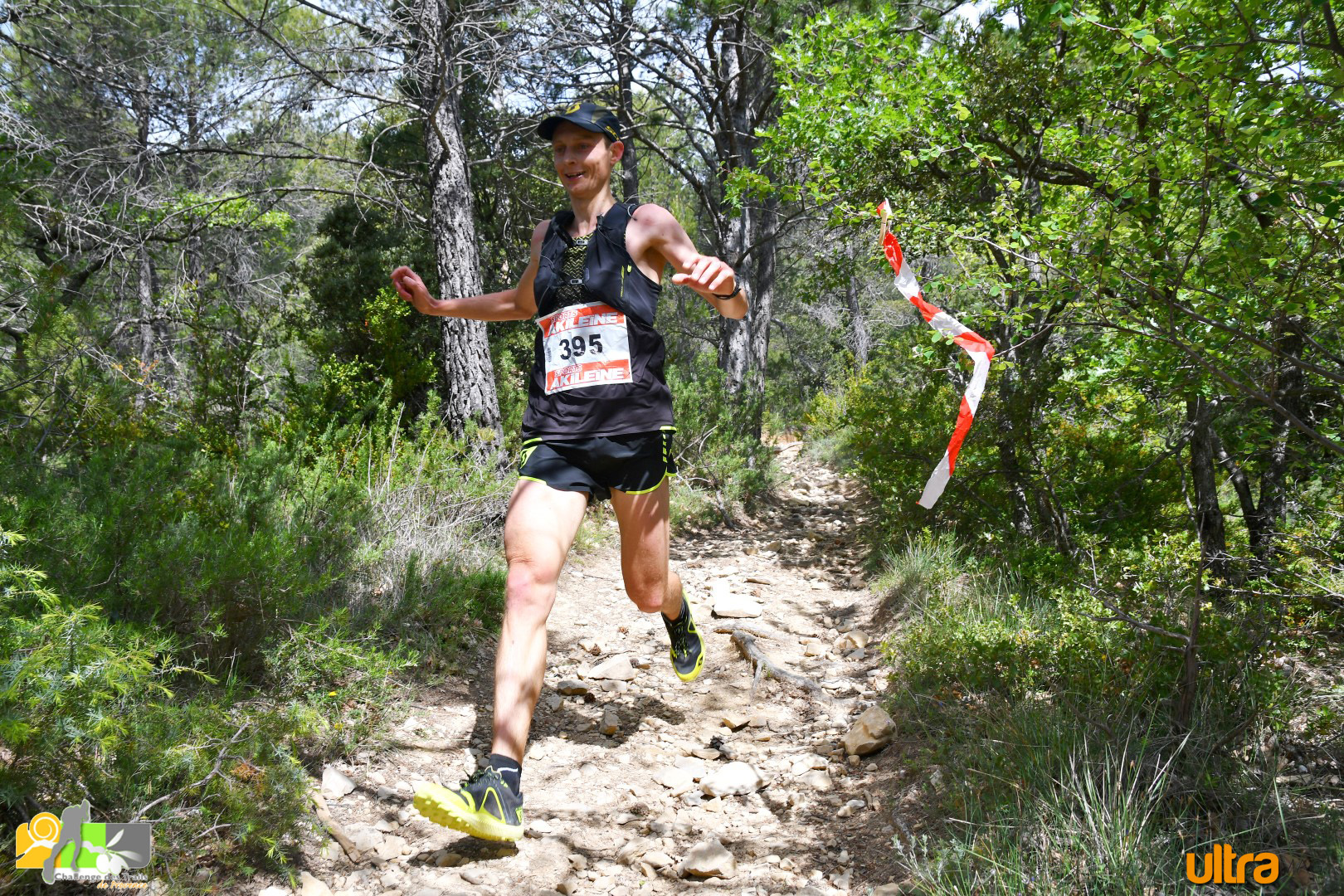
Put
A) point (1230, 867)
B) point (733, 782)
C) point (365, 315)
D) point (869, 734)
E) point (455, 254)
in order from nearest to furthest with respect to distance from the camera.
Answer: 1. point (1230, 867)
2. point (733, 782)
3. point (869, 734)
4. point (455, 254)
5. point (365, 315)

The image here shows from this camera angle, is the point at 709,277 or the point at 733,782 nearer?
the point at 709,277

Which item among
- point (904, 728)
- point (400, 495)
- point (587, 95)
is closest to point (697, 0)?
point (587, 95)

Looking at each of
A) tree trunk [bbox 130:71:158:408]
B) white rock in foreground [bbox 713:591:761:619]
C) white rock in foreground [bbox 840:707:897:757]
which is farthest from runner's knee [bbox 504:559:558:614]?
tree trunk [bbox 130:71:158:408]

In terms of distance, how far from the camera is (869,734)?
3.02m

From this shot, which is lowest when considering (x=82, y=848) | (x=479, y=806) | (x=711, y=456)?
(x=479, y=806)

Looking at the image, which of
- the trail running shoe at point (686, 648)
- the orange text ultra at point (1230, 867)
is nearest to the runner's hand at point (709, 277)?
the trail running shoe at point (686, 648)

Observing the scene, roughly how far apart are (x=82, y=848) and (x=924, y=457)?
16.2 ft

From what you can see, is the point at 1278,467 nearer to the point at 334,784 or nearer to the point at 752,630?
the point at 752,630

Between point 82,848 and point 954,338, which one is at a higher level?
point 954,338

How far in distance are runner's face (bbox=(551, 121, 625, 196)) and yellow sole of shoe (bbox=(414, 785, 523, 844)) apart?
197 centimetres

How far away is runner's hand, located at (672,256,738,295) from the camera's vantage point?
261 cm

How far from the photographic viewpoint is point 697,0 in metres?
7.50

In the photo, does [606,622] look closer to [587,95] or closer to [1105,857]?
[1105,857]

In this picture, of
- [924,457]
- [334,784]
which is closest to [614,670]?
[334,784]
